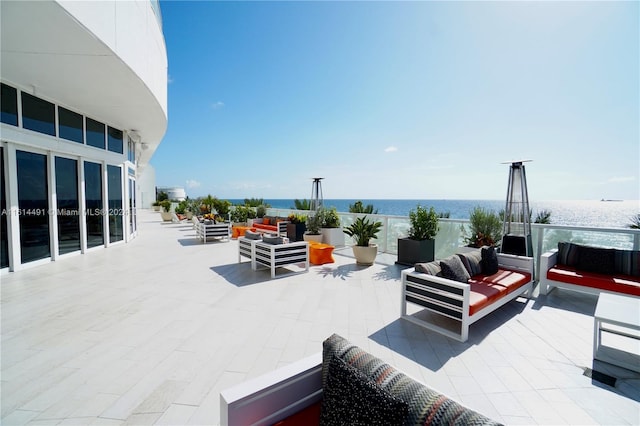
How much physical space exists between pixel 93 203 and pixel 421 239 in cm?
789

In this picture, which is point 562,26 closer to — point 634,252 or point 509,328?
point 634,252

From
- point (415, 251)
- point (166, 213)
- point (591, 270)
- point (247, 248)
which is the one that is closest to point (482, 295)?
point (591, 270)

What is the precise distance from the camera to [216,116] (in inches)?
580

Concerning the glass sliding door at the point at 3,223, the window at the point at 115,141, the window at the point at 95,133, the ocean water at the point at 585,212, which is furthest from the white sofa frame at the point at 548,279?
the window at the point at 115,141

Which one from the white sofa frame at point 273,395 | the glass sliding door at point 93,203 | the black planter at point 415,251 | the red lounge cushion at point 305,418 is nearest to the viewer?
the white sofa frame at point 273,395

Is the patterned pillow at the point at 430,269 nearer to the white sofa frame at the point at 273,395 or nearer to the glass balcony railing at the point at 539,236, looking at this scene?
the white sofa frame at the point at 273,395

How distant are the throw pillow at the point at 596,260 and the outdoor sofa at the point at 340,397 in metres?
4.40

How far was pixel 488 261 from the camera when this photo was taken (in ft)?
12.3

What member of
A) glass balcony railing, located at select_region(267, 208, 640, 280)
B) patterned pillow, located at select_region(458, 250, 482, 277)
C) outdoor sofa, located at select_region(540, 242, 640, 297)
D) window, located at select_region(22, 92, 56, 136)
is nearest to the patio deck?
outdoor sofa, located at select_region(540, 242, 640, 297)

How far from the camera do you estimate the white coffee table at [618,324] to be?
226 cm

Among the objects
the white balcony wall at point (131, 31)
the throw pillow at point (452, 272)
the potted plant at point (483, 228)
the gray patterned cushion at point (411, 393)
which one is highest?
the white balcony wall at point (131, 31)

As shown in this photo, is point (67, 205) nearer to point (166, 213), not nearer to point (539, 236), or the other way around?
point (166, 213)

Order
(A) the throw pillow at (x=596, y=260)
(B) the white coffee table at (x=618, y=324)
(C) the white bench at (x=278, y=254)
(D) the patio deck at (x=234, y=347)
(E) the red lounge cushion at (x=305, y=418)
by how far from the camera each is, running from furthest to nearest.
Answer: (C) the white bench at (x=278, y=254) → (A) the throw pillow at (x=596, y=260) → (B) the white coffee table at (x=618, y=324) → (D) the patio deck at (x=234, y=347) → (E) the red lounge cushion at (x=305, y=418)

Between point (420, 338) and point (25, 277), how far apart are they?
6.38m
